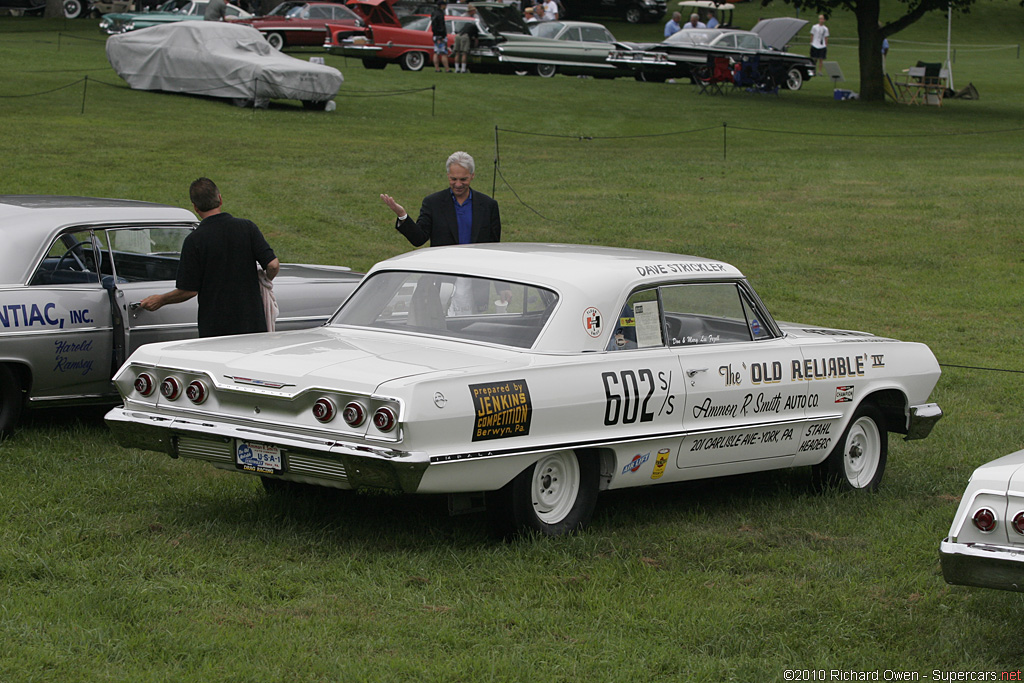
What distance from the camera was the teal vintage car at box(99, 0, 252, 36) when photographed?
118ft

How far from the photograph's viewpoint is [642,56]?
3516 centimetres

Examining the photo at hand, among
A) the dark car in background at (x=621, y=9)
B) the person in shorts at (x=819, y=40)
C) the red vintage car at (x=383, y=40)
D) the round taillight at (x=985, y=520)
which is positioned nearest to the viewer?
the round taillight at (x=985, y=520)

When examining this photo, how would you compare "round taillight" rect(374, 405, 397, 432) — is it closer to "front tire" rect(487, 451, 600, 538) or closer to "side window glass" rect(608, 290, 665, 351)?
"front tire" rect(487, 451, 600, 538)

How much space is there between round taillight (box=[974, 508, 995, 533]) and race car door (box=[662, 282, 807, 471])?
1.83 metres

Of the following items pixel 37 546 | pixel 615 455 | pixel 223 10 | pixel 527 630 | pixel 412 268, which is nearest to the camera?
pixel 527 630

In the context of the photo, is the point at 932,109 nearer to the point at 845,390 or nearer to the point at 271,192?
the point at 271,192

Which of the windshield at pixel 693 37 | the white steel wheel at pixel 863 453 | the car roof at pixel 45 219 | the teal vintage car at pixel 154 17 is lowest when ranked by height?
the white steel wheel at pixel 863 453

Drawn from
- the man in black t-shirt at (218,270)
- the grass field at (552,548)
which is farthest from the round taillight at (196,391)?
the man in black t-shirt at (218,270)

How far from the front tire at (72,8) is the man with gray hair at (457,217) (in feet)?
134

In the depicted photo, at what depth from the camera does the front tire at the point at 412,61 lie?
1315 inches

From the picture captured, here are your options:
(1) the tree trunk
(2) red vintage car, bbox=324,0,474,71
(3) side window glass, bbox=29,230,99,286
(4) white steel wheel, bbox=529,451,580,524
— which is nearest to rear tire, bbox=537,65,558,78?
(2) red vintage car, bbox=324,0,474,71

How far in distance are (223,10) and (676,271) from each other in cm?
2705

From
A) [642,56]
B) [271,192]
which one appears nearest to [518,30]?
[642,56]

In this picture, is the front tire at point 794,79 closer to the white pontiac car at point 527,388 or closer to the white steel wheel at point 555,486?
the white pontiac car at point 527,388
